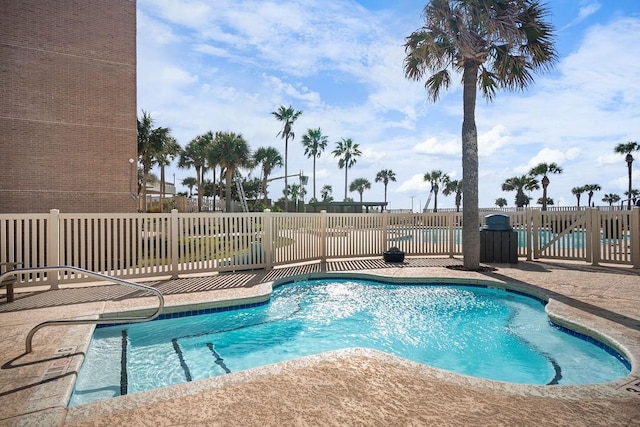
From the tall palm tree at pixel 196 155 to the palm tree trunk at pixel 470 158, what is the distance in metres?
28.7

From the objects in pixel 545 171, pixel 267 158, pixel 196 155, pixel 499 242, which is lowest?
pixel 499 242

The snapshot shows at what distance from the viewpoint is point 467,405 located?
7.06 ft

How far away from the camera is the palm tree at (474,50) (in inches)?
301

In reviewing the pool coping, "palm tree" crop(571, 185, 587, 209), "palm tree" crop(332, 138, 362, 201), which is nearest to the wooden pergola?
"palm tree" crop(332, 138, 362, 201)

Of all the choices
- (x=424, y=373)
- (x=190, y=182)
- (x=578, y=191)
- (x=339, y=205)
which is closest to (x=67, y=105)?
(x=424, y=373)

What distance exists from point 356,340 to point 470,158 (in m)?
5.94

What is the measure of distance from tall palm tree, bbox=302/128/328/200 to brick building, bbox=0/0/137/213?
1254 inches

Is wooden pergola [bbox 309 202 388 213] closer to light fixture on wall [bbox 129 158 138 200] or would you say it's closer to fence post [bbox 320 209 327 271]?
light fixture on wall [bbox 129 158 138 200]

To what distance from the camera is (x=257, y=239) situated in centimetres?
811

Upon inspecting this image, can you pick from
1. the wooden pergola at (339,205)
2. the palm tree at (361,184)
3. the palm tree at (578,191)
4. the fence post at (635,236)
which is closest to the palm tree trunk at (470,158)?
the fence post at (635,236)

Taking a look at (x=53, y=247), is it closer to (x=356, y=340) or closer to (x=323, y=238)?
(x=356, y=340)

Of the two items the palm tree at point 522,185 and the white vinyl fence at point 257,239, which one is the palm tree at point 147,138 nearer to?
the white vinyl fence at point 257,239

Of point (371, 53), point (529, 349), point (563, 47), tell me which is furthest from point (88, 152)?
point (563, 47)

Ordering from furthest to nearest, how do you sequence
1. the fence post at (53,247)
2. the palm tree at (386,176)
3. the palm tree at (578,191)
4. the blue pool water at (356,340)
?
1. the palm tree at (386,176)
2. the palm tree at (578,191)
3. the fence post at (53,247)
4. the blue pool water at (356,340)
